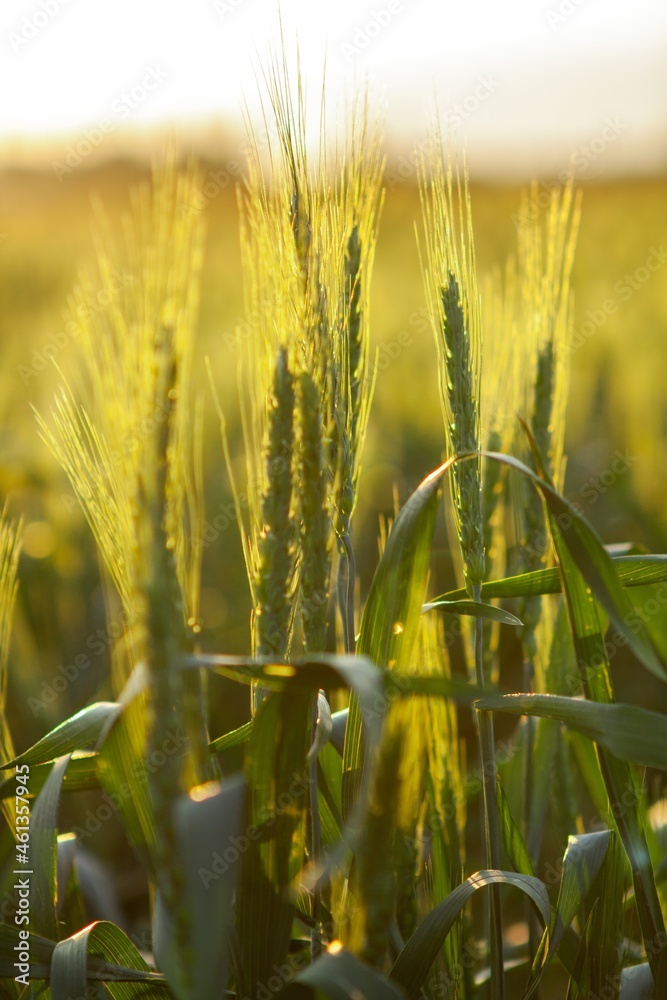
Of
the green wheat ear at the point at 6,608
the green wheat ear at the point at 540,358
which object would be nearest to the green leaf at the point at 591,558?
the green wheat ear at the point at 540,358

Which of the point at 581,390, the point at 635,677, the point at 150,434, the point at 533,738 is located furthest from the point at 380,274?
the point at 150,434

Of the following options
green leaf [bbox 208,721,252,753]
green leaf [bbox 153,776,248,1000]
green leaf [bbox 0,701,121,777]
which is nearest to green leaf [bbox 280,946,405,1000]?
green leaf [bbox 153,776,248,1000]

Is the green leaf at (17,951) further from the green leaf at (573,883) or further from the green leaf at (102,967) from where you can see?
the green leaf at (573,883)

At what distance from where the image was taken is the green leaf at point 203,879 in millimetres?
621

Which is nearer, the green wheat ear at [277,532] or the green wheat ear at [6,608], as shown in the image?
the green wheat ear at [277,532]

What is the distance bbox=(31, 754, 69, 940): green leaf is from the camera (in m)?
1.02

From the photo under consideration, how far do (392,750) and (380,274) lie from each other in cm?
742

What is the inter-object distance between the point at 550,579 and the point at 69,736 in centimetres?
65

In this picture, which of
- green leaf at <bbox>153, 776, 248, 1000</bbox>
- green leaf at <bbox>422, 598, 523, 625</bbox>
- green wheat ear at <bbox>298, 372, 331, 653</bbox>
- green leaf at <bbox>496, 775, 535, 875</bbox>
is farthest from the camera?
green leaf at <bbox>496, 775, 535, 875</bbox>

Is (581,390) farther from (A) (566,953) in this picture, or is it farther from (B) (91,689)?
(A) (566,953)

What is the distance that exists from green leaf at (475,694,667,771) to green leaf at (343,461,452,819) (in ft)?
0.42

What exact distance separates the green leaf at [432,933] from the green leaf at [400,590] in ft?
0.52

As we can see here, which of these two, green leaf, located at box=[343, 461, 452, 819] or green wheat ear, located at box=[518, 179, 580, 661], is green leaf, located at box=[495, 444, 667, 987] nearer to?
green leaf, located at box=[343, 461, 452, 819]

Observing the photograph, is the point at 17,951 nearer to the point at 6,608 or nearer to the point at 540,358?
the point at 6,608
